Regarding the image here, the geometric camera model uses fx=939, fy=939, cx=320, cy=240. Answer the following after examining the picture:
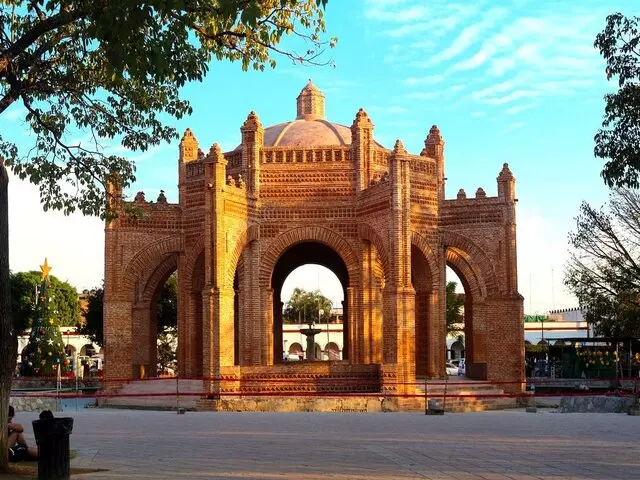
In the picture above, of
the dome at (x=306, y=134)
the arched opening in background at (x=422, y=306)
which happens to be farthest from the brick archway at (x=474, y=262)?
the dome at (x=306, y=134)

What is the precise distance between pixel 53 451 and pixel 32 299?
51.1m

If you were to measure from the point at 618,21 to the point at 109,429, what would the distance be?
30.5 feet

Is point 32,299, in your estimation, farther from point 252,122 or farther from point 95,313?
point 252,122

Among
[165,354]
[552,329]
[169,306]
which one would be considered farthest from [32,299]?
[552,329]

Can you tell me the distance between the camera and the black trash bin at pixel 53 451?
324 inches

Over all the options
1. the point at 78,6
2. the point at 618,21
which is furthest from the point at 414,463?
the point at 618,21

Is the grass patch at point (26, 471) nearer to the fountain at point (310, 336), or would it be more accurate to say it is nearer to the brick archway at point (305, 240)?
the brick archway at point (305, 240)

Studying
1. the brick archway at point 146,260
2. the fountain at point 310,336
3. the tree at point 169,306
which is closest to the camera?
the brick archway at point 146,260

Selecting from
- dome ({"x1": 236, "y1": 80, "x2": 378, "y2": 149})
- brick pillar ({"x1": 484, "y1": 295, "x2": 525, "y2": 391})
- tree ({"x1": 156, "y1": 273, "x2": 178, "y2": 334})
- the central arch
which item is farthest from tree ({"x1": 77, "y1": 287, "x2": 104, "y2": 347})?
brick pillar ({"x1": 484, "y1": 295, "x2": 525, "y2": 391})

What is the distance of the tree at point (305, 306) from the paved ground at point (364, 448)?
5768 cm

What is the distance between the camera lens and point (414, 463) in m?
9.39

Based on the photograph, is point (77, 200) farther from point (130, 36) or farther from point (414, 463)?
point (414, 463)

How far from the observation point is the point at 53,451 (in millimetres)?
8273

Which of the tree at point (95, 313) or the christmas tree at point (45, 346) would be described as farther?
the tree at point (95, 313)
